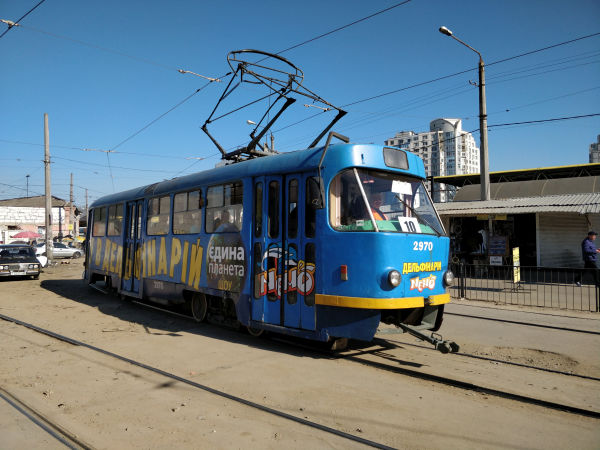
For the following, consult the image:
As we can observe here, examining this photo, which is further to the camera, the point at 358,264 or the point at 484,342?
the point at 484,342

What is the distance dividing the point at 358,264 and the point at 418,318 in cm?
153

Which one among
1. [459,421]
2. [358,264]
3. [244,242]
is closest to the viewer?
[459,421]

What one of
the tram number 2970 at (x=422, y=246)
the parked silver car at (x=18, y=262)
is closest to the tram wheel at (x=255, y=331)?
the tram number 2970 at (x=422, y=246)

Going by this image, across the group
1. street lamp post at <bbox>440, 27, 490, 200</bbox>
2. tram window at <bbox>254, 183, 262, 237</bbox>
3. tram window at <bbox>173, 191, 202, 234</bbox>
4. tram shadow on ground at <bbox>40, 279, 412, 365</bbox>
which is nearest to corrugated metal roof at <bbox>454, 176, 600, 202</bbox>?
street lamp post at <bbox>440, 27, 490, 200</bbox>

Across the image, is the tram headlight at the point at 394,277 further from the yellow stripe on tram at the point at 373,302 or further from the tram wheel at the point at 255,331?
the tram wheel at the point at 255,331

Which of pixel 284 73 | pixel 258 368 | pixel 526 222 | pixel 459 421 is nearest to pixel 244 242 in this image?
pixel 258 368

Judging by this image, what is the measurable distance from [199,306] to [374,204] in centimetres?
465

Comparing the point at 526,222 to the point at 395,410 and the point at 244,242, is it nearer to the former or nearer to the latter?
the point at 244,242

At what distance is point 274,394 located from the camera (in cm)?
496

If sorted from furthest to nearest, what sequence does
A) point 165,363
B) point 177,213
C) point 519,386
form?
point 177,213, point 165,363, point 519,386

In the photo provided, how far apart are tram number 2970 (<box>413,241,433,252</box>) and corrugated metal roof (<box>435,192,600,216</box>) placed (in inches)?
510

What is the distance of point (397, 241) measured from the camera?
233 inches

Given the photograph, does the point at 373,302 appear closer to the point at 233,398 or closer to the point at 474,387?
the point at 474,387

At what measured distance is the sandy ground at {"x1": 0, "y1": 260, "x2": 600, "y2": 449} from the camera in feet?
12.8
